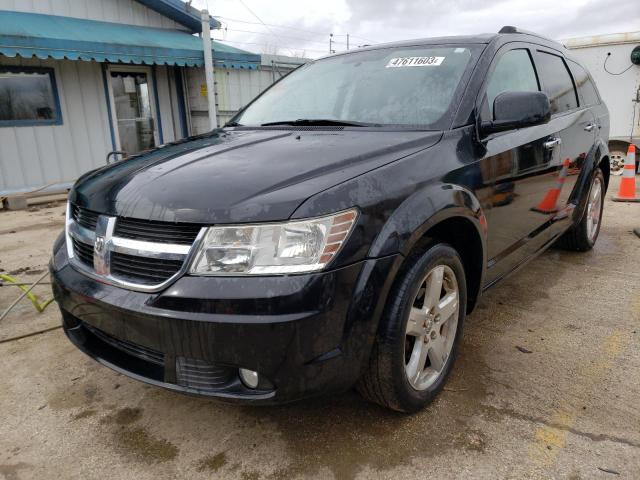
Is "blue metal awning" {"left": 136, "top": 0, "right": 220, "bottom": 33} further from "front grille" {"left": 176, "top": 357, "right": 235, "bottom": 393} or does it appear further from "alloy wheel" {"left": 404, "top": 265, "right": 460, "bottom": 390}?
"front grille" {"left": 176, "top": 357, "right": 235, "bottom": 393}

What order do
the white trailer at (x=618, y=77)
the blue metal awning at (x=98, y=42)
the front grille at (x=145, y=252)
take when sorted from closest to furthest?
the front grille at (x=145, y=252) < the blue metal awning at (x=98, y=42) < the white trailer at (x=618, y=77)

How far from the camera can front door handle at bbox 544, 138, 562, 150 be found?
3.07 meters

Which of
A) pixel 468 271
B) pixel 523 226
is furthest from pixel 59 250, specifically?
pixel 523 226

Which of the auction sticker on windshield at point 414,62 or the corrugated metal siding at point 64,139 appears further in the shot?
the corrugated metal siding at point 64,139

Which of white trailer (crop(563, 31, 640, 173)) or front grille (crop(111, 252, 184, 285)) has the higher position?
white trailer (crop(563, 31, 640, 173))

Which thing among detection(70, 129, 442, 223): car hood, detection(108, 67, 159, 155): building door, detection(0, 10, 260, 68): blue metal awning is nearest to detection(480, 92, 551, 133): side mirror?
detection(70, 129, 442, 223): car hood

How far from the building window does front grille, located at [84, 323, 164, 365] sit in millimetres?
7761

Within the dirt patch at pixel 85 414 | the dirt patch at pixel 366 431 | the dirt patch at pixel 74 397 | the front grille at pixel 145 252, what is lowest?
the dirt patch at pixel 74 397

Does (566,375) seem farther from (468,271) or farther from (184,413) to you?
(184,413)

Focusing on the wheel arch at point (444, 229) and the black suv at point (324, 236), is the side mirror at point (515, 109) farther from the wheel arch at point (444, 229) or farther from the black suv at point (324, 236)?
the wheel arch at point (444, 229)

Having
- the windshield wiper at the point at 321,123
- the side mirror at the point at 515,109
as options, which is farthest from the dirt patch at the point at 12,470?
the side mirror at the point at 515,109

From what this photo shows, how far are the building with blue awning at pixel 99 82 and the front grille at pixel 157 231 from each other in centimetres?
684

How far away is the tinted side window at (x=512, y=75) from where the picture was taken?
268 cm

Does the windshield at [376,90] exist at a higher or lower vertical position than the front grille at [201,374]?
higher
